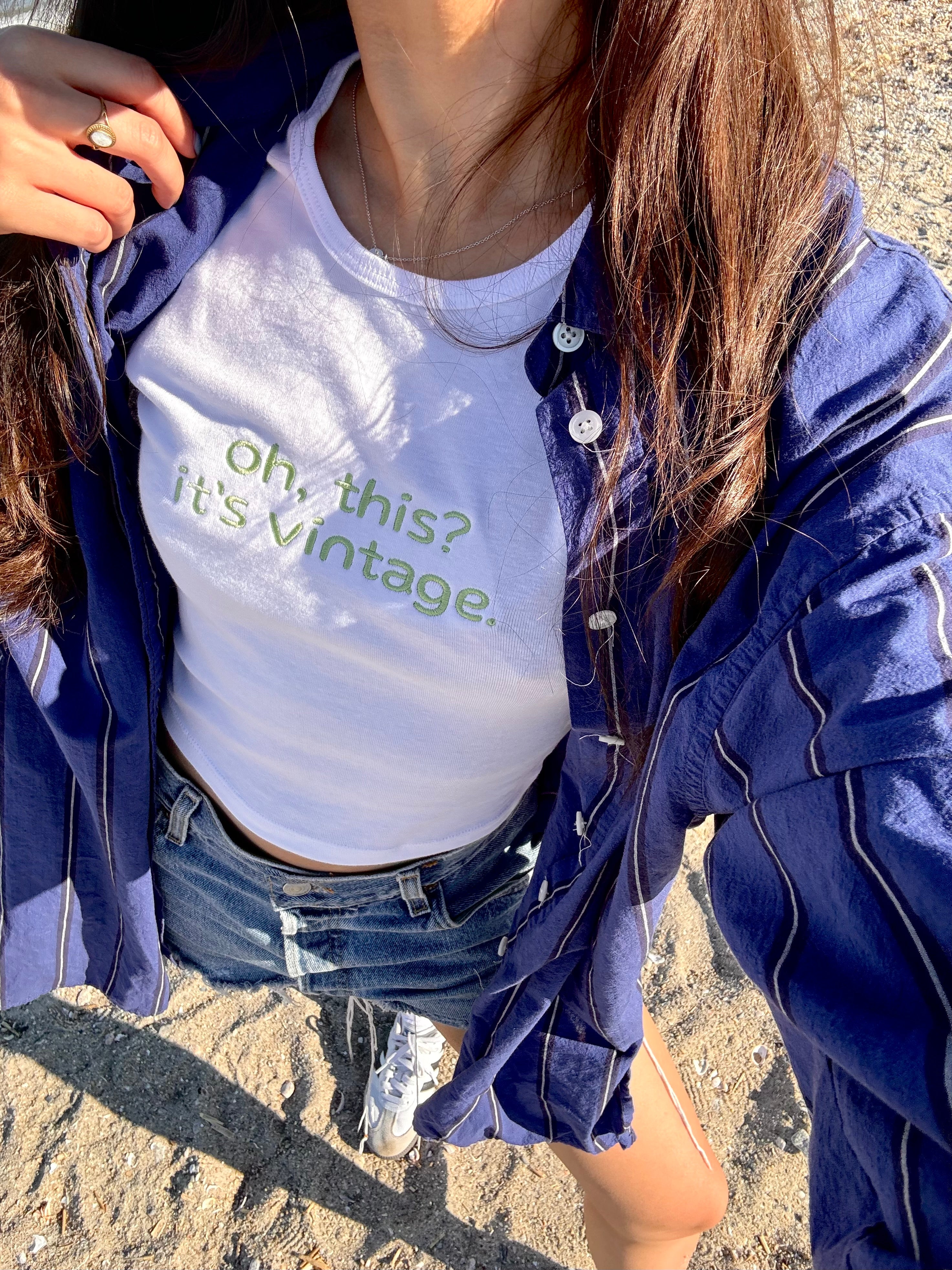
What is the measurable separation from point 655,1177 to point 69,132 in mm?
1565

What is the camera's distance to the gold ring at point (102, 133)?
957 millimetres

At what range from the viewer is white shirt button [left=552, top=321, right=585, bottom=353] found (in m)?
0.86

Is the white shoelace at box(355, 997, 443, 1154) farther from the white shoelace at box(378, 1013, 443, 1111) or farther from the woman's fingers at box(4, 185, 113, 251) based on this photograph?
the woman's fingers at box(4, 185, 113, 251)

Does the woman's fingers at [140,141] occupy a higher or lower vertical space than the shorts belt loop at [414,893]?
higher

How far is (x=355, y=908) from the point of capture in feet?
4.25

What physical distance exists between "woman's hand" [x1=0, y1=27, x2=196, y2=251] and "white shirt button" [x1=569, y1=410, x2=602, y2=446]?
56 cm

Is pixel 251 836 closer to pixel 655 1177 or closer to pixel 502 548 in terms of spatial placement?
pixel 502 548

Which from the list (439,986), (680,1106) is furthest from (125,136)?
(680,1106)

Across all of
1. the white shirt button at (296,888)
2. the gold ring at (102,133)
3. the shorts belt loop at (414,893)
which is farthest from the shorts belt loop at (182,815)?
the gold ring at (102,133)

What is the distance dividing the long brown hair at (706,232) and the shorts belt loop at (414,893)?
58 cm

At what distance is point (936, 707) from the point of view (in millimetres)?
623

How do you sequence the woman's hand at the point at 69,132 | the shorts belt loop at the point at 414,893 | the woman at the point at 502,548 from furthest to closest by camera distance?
1. the shorts belt loop at the point at 414,893
2. the woman's hand at the point at 69,132
3. the woman at the point at 502,548

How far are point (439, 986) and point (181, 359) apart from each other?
37.8 inches

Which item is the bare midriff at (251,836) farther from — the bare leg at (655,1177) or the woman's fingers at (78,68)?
the woman's fingers at (78,68)
